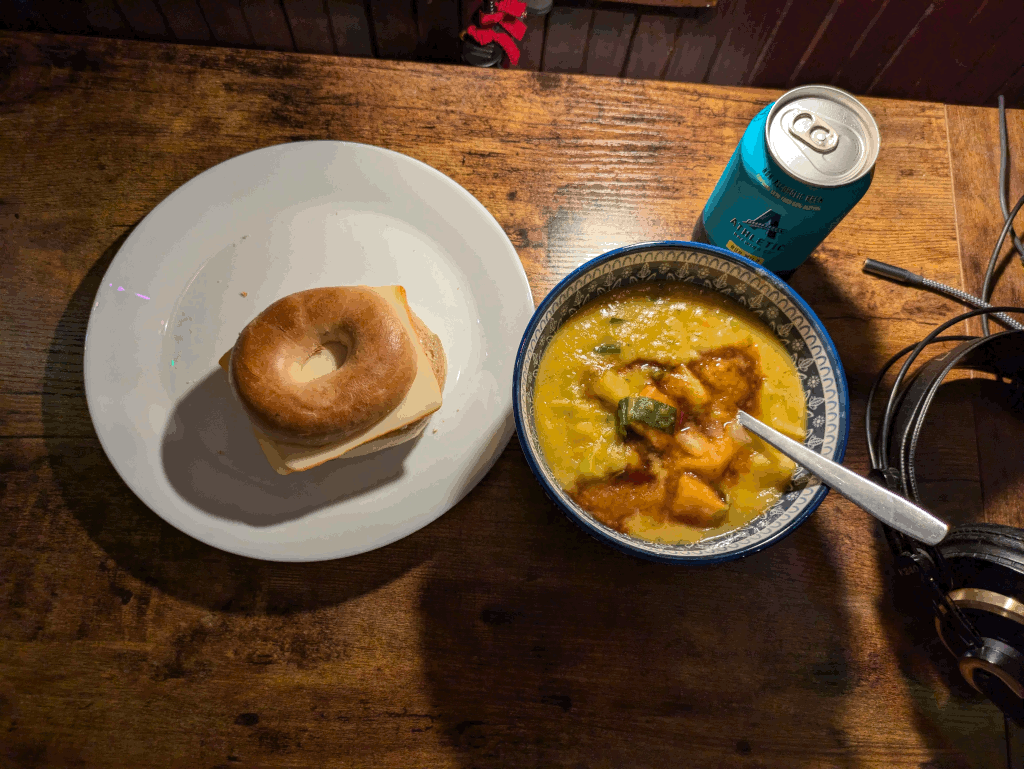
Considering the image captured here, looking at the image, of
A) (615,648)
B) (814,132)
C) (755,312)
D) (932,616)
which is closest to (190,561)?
(615,648)

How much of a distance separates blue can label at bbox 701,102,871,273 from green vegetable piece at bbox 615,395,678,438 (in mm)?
470

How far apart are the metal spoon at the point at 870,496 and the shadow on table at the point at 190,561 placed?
2.81ft

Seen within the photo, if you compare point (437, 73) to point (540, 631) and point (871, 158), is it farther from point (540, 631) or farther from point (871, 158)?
point (540, 631)

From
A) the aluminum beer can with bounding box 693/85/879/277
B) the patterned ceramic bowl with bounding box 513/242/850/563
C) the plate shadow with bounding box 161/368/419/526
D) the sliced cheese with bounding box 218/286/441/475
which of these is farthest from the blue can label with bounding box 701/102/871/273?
the plate shadow with bounding box 161/368/419/526

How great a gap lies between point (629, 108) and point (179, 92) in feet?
4.17

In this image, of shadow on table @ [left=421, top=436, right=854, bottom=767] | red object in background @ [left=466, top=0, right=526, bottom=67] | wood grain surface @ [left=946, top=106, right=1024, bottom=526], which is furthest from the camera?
red object in background @ [left=466, top=0, right=526, bottom=67]

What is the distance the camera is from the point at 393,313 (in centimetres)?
142

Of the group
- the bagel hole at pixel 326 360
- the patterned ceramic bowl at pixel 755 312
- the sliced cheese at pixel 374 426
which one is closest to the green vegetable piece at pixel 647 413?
the patterned ceramic bowl at pixel 755 312

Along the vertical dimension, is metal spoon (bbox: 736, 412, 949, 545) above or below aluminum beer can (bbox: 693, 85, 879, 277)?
below

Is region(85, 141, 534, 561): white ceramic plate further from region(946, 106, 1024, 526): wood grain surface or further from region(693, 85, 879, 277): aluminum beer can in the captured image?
region(946, 106, 1024, 526): wood grain surface

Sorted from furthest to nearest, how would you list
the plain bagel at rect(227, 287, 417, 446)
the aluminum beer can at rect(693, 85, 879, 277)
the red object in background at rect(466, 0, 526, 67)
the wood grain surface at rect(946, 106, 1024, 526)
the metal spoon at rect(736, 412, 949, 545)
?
the red object in background at rect(466, 0, 526, 67)
the wood grain surface at rect(946, 106, 1024, 526)
the plain bagel at rect(227, 287, 417, 446)
the aluminum beer can at rect(693, 85, 879, 277)
the metal spoon at rect(736, 412, 949, 545)

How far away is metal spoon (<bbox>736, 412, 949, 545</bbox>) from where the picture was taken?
107 centimetres

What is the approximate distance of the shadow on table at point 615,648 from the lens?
1.42 meters

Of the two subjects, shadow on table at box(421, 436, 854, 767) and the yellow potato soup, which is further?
shadow on table at box(421, 436, 854, 767)
